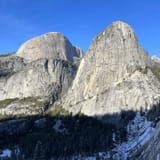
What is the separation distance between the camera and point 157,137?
600ft

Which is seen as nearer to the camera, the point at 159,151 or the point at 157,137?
the point at 159,151

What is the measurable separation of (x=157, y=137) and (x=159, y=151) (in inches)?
479

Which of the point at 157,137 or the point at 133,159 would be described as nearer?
the point at 157,137

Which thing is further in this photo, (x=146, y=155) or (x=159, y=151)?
(x=146, y=155)

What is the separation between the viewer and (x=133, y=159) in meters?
200

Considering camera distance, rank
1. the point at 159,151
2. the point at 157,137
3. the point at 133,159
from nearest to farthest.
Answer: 1. the point at 159,151
2. the point at 157,137
3. the point at 133,159

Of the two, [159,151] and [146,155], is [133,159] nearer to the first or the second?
[146,155]

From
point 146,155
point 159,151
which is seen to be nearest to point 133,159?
point 146,155

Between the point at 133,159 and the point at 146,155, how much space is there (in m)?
14.3

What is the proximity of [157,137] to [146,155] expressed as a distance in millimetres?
9333

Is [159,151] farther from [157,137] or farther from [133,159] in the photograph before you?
[133,159]

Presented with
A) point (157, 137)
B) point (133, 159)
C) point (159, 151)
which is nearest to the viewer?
point (159, 151)

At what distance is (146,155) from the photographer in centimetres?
18625

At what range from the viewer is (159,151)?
562 ft
